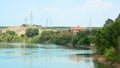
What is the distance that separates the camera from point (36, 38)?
131750mm

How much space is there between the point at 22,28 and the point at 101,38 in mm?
121031

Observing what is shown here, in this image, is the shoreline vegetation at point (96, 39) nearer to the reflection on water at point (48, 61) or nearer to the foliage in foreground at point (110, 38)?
the foliage in foreground at point (110, 38)

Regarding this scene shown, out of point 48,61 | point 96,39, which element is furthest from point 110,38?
point 48,61

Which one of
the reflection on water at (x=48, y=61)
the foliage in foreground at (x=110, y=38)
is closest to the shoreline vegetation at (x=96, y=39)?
the foliage in foreground at (x=110, y=38)

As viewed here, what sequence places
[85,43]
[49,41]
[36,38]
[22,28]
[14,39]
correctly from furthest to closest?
[22,28]
[14,39]
[36,38]
[49,41]
[85,43]

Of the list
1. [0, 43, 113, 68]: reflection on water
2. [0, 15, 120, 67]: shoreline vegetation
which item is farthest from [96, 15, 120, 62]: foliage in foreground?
[0, 43, 113, 68]: reflection on water

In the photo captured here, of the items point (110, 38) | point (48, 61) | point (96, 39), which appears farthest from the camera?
point (96, 39)

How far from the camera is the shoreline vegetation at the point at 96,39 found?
44.1m

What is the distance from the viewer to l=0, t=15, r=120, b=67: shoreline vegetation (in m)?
44.1

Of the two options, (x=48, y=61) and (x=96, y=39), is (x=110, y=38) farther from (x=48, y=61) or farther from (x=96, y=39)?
(x=48, y=61)

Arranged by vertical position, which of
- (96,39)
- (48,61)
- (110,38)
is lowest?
(48,61)

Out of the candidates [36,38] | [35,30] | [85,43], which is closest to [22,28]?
[35,30]

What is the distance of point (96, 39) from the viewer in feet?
170

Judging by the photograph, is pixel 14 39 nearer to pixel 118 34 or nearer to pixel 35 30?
pixel 35 30
